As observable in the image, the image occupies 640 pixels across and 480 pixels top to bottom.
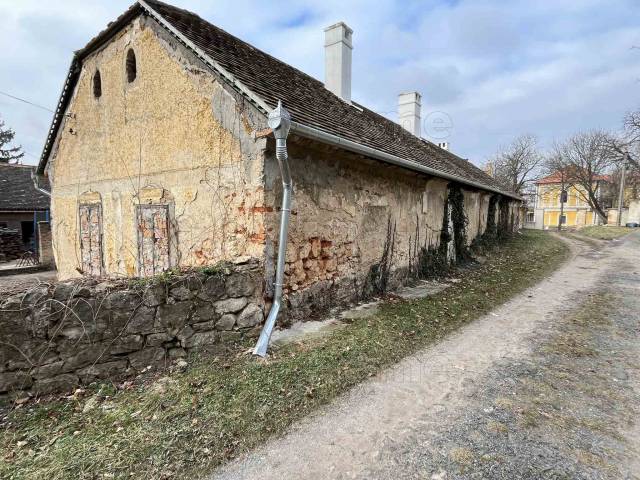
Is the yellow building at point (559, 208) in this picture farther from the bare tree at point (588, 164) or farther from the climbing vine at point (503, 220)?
the climbing vine at point (503, 220)

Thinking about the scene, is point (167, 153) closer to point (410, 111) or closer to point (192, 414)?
point (192, 414)

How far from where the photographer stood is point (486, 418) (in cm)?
298

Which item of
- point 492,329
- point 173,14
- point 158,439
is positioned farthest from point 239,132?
point 492,329

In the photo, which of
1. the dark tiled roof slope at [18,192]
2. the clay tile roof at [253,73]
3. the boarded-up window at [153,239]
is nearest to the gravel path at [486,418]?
the clay tile roof at [253,73]

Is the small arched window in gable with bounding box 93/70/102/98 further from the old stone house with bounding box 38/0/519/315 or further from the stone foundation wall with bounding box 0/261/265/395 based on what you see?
the stone foundation wall with bounding box 0/261/265/395

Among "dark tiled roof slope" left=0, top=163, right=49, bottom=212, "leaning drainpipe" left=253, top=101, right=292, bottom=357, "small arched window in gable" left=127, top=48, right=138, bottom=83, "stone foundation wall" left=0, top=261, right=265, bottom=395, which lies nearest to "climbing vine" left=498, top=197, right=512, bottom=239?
"leaning drainpipe" left=253, top=101, right=292, bottom=357

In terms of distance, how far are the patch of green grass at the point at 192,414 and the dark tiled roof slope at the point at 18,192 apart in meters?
18.9

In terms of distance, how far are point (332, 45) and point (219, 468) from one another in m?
10.0

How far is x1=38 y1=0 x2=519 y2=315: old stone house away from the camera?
4988mm

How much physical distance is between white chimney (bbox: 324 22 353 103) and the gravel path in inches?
296

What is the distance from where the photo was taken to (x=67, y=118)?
8.95 metres

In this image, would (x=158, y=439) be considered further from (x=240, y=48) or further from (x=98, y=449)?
(x=240, y=48)

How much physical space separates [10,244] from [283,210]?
18234 millimetres

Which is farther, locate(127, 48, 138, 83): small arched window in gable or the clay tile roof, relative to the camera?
locate(127, 48, 138, 83): small arched window in gable
